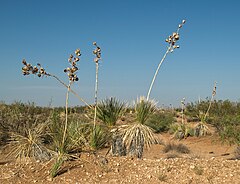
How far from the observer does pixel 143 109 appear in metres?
6.83

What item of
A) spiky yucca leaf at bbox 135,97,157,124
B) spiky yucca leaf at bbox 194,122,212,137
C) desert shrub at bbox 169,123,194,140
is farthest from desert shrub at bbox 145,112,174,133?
spiky yucca leaf at bbox 135,97,157,124

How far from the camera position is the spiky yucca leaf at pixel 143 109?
6779 mm

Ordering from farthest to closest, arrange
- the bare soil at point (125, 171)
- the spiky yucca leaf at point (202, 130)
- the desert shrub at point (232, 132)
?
1. the spiky yucca leaf at point (202, 130)
2. the desert shrub at point (232, 132)
3. the bare soil at point (125, 171)

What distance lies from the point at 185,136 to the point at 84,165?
418 inches

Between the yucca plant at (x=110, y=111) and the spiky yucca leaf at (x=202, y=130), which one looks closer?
the yucca plant at (x=110, y=111)

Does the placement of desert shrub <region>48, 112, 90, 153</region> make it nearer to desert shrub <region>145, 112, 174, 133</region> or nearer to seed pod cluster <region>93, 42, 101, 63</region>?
seed pod cluster <region>93, 42, 101, 63</region>

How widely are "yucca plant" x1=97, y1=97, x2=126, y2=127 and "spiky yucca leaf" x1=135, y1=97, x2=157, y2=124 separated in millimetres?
334

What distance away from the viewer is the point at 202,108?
20297 mm

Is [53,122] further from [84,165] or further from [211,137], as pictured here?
[211,137]

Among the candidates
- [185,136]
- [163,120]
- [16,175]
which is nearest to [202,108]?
[163,120]

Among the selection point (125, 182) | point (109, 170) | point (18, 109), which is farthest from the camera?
point (18, 109)

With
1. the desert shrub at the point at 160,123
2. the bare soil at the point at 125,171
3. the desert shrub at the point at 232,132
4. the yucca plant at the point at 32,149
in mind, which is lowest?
the bare soil at the point at 125,171

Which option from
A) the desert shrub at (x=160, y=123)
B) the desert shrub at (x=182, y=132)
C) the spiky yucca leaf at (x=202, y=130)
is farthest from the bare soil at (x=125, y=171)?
the desert shrub at (x=160, y=123)

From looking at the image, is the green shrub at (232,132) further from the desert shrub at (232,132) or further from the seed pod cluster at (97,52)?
the seed pod cluster at (97,52)
